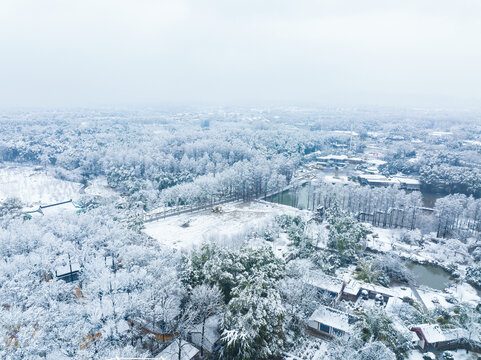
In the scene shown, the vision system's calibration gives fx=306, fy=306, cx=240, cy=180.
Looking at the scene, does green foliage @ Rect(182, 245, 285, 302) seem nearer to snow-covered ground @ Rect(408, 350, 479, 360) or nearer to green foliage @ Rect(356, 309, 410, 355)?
green foliage @ Rect(356, 309, 410, 355)

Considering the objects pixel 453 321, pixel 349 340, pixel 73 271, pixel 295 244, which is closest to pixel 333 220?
pixel 295 244

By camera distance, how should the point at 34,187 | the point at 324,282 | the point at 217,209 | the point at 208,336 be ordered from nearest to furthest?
the point at 208,336, the point at 324,282, the point at 217,209, the point at 34,187

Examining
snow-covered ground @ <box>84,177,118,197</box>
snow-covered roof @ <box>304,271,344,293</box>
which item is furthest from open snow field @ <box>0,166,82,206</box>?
snow-covered roof @ <box>304,271,344,293</box>

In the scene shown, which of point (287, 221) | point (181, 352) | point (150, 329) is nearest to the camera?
point (181, 352)

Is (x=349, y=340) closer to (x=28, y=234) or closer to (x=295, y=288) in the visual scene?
(x=295, y=288)

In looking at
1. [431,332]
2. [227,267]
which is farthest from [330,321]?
[227,267]

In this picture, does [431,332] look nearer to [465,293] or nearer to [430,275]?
[465,293]
